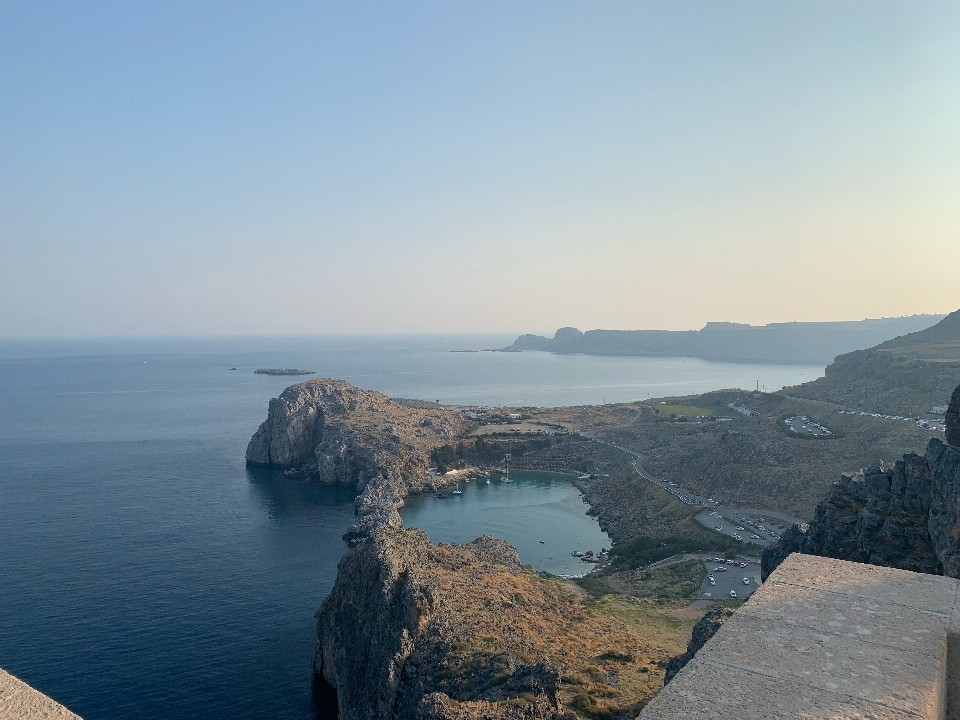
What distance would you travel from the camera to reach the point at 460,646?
34.8 m

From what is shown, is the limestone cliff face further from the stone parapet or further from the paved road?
the paved road

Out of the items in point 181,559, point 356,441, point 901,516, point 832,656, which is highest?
point 832,656

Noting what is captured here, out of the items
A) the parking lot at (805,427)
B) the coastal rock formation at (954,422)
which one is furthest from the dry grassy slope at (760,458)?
the coastal rock formation at (954,422)

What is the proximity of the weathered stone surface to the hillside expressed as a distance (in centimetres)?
10201

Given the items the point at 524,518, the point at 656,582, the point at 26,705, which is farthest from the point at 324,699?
the point at 524,518

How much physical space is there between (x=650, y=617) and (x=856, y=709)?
43511 mm

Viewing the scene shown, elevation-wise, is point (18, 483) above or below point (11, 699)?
below

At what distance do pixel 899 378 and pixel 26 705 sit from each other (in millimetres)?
118649

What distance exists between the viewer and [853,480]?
42562mm

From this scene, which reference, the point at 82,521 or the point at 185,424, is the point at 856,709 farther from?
the point at 185,424

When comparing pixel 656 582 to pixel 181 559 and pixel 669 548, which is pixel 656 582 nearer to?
pixel 669 548

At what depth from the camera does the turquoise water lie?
7294cm

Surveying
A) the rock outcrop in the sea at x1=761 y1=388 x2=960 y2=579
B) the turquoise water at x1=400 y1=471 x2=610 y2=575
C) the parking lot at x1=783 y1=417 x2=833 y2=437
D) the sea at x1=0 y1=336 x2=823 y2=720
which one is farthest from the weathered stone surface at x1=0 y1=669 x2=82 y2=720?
the parking lot at x1=783 y1=417 x2=833 y2=437

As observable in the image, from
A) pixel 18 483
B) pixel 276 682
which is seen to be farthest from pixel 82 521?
pixel 276 682
